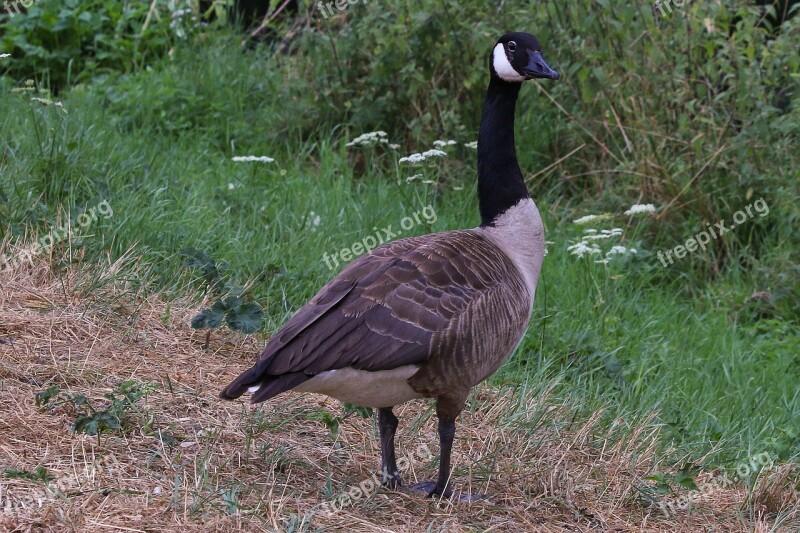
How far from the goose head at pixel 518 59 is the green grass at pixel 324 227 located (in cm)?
168

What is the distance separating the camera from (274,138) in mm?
8656

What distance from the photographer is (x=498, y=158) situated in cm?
479

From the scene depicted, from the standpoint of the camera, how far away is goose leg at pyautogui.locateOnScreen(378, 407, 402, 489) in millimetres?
4285

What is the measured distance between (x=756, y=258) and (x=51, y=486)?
19.5 feet

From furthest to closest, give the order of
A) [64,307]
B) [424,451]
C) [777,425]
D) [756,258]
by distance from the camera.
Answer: [756,258] → [777,425] → [64,307] → [424,451]

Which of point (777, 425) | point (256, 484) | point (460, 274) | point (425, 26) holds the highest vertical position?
point (425, 26)

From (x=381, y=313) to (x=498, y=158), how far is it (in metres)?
1.25

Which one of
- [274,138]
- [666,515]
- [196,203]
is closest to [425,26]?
[274,138]

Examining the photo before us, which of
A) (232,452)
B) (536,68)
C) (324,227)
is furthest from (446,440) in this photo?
(324,227)

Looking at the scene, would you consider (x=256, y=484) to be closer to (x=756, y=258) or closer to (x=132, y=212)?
(x=132, y=212)

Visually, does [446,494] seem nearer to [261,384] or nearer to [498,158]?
[261,384]

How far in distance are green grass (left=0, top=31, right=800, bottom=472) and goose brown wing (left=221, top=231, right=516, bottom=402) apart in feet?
4.83

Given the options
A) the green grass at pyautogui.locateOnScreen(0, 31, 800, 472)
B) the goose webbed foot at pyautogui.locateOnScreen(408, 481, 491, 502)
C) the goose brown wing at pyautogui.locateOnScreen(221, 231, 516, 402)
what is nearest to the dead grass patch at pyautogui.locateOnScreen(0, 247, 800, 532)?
the goose webbed foot at pyautogui.locateOnScreen(408, 481, 491, 502)

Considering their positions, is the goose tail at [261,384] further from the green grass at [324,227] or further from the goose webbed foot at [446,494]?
the green grass at [324,227]
